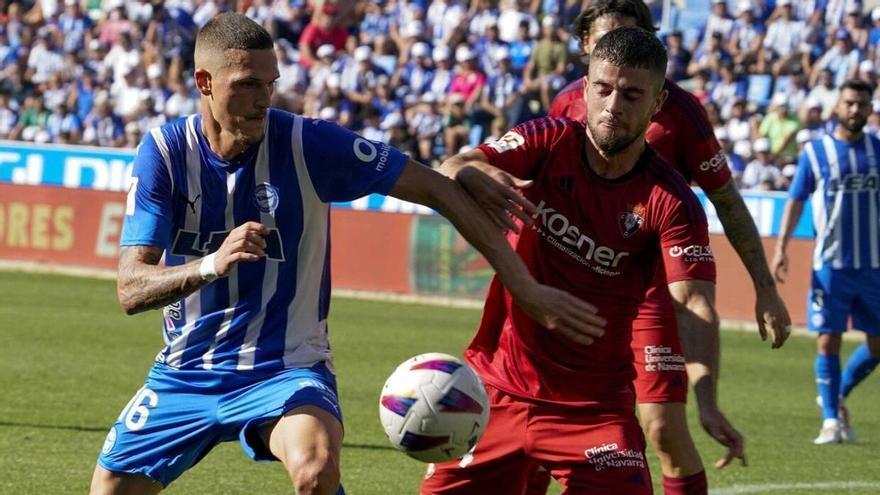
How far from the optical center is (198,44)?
551cm

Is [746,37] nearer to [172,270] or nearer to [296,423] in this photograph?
[296,423]

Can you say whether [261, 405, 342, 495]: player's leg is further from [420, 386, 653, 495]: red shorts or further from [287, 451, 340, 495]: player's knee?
[420, 386, 653, 495]: red shorts

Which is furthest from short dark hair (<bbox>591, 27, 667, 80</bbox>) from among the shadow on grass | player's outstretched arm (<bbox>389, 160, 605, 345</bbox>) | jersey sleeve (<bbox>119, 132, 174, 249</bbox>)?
the shadow on grass

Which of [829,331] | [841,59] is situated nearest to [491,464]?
[829,331]

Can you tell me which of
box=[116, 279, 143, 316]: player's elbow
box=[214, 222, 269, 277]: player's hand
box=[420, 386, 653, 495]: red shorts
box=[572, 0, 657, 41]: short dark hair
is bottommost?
box=[420, 386, 653, 495]: red shorts

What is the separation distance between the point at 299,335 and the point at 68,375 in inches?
293

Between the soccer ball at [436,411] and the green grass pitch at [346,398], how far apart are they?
3.06 m

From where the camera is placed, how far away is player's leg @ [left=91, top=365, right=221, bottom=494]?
210 inches

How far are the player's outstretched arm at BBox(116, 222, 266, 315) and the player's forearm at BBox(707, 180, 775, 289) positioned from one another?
243cm

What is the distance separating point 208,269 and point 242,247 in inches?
7.8

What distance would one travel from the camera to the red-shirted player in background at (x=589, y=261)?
550 cm

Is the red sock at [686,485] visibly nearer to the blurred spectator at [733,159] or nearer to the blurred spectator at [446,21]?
the blurred spectator at [733,159]

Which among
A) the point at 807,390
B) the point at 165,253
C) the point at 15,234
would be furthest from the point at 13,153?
the point at 165,253

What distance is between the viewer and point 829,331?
11.3 meters
